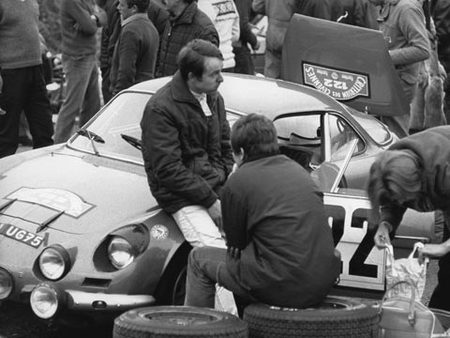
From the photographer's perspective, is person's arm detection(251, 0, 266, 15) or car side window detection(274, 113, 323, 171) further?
person's arm detection(251, 0, 266, 15)

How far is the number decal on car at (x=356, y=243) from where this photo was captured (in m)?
6.22

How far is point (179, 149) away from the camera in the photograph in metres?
6.21

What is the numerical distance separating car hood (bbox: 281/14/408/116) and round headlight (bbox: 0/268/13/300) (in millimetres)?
3558

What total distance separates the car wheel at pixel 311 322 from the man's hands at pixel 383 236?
1.23 ft

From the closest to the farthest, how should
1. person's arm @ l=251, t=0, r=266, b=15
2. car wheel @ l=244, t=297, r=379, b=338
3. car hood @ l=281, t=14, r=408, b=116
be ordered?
car wheel @ l=244, t=297, r=379, b=338, car hood @ l=281, t=14, r=408, b=116, person's arm @ l=251, t=0, r=266, b=15

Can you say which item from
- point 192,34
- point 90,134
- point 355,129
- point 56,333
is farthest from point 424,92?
point 56,333

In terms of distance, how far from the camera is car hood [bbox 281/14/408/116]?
871 centimetres

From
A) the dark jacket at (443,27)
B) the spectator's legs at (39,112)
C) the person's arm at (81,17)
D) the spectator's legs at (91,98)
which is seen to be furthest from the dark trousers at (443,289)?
the spectator's legs at (91,98)

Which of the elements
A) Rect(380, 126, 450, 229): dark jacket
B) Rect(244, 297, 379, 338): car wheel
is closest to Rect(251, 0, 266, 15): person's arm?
Rect(380, 126, 450, 229): dark jacket

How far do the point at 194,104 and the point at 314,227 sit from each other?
1411 millimetres

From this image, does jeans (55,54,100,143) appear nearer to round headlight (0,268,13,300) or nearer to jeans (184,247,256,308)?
round headlight (0,268,13,300)

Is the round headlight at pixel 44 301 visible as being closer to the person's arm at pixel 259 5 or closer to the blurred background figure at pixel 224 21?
the blurred background figure at pixel 224 21

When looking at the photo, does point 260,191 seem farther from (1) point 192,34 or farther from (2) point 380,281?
(1) point 192,34

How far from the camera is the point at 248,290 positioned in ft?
17.3
